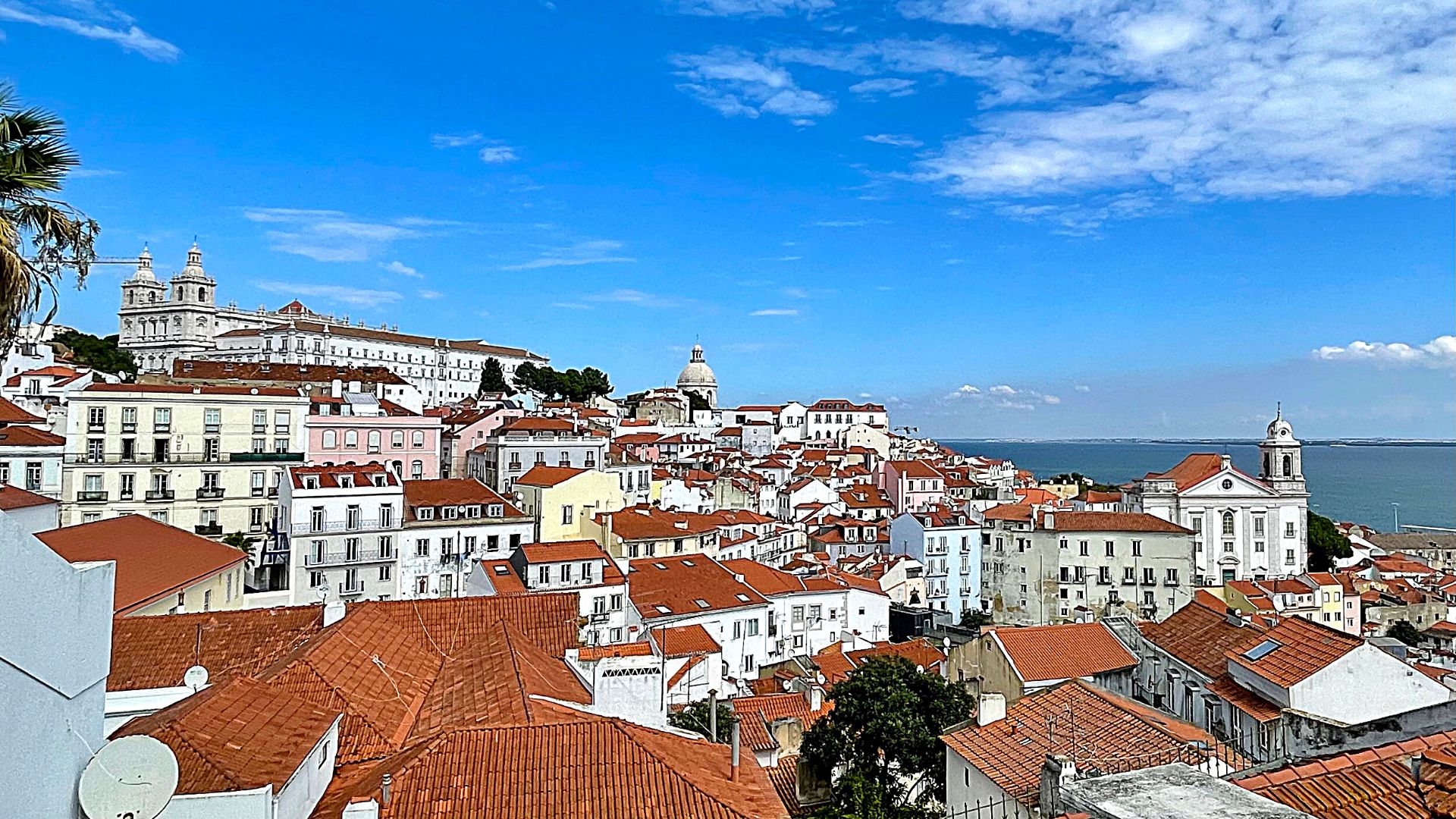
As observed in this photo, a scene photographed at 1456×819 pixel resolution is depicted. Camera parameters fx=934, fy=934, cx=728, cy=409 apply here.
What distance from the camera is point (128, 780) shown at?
4.88 m

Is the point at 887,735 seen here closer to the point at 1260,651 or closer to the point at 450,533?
the point at 1260,651

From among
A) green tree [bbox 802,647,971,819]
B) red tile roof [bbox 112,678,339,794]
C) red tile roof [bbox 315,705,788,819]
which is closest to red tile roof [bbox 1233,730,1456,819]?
red tile roof [bbox 315,705,788,819]

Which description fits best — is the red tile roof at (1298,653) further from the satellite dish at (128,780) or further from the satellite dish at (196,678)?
the satellite dish at (196,678)

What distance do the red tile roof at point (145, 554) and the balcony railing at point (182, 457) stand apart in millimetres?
13931

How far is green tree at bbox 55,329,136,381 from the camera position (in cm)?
8155

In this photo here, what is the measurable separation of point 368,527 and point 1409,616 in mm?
54963

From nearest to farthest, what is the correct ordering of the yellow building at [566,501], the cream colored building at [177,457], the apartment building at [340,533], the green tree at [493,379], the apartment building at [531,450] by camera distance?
the apartment building at [340,533]
the cream colored building at [177,457]
the yellow building at [566,501]
the apartment building at [531,450]
the green tree at [493,379]

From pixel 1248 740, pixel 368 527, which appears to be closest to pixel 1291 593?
pixel 1248 740

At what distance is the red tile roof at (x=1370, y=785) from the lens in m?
5.87

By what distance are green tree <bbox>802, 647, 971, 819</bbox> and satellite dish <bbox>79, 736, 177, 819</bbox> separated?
13.5 meters

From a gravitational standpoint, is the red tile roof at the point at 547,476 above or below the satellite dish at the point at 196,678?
above

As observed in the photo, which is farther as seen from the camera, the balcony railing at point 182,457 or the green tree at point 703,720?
the balcony railing at point 182,457

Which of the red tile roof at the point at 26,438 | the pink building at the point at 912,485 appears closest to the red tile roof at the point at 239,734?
the red tile roof at the point at 26,438

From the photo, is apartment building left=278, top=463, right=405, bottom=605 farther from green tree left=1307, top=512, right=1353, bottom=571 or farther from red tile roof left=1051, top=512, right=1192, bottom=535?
green tree left=1307, top=512, right=1353, bottom=571
